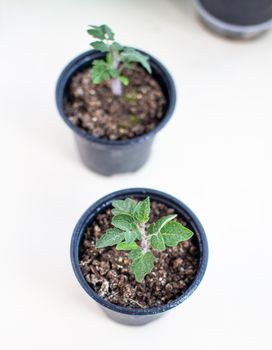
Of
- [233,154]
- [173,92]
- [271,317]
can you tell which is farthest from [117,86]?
[271,317]

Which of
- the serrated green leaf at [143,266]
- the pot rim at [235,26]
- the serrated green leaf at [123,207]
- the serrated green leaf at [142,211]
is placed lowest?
the serrated green leaf at [143,266]

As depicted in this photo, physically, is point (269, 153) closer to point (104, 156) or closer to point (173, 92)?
point (173, 92)

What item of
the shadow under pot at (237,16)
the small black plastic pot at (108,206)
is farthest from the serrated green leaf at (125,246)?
the shadow under pot at (237,16)

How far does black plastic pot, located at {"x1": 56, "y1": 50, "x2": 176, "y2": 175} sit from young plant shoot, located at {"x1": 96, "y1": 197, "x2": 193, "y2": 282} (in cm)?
28

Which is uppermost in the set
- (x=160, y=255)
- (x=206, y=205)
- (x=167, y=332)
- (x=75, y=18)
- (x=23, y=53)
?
(x=75, y=18)

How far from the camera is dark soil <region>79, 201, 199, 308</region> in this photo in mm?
1186

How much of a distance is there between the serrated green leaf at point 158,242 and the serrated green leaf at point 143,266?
0.03 meters

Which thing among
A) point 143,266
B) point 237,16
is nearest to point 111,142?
point 143,266

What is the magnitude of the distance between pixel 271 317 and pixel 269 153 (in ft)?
1.40

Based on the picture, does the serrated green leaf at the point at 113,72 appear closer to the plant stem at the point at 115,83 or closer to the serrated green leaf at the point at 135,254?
the plant stem at the point at 115,83

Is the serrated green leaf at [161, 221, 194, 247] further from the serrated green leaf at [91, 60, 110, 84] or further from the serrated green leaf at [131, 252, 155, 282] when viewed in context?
the serrated green leaf at [91, 60, 110, 84]

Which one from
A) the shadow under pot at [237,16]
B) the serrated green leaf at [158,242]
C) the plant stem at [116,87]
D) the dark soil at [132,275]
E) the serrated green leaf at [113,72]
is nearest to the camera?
the serrated green leaf at [158,242]

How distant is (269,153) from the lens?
1.53m

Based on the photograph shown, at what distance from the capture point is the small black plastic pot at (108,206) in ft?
3.71
